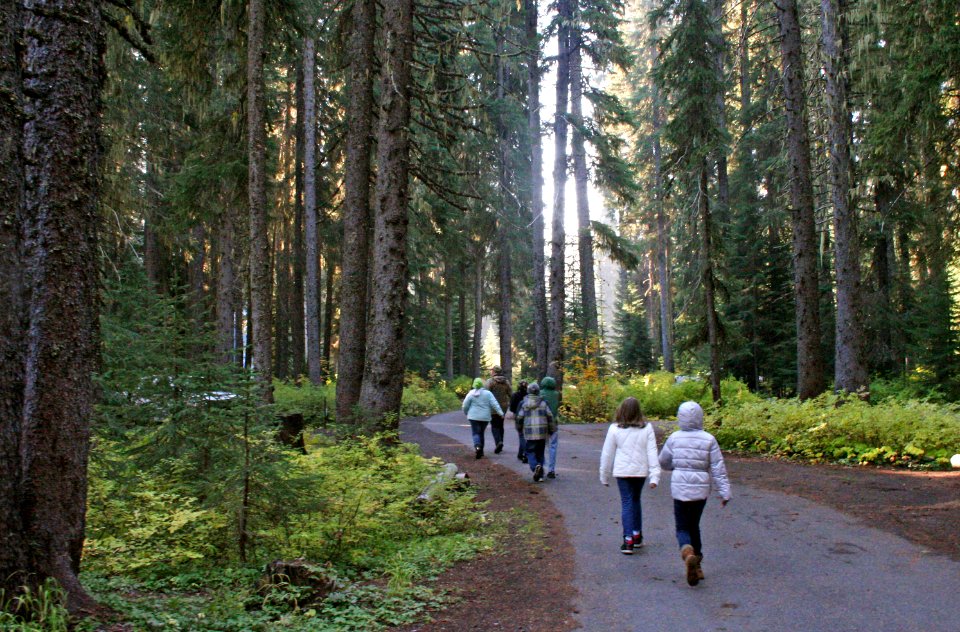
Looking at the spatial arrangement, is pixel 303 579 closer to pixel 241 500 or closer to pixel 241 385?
pixel 241 500

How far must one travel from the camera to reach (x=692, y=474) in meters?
6.68

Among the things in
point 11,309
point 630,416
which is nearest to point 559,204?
point 630,416

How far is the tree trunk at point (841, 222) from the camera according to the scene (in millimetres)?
15141

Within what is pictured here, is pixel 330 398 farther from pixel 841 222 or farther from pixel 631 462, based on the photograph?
pixel 631 462

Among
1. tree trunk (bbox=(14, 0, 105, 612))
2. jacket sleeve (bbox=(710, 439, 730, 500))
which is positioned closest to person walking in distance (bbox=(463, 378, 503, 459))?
jacket sleeve (bbox=(710, 439, 730, 500))

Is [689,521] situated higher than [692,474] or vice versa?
[692,474]

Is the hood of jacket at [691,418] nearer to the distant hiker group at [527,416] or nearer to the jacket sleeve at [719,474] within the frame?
the jacket sleeve at [719,474]

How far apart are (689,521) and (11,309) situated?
232 inches

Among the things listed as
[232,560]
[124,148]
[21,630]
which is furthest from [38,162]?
[124,148]

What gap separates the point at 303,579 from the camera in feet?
18.9

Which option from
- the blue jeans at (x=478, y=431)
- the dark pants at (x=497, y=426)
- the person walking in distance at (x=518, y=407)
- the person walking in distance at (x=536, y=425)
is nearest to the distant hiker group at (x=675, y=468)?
the person walking in distance at (x=536, y=425)

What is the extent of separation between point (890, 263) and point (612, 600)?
23.7 meters

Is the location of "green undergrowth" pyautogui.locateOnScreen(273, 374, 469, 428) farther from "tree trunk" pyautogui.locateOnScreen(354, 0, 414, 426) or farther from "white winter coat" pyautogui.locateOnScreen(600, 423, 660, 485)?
"white winter coat" pyautogui.locateOnScreen(600, 423, 660, 485)

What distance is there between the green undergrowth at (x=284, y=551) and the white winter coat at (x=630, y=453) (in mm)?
1768
